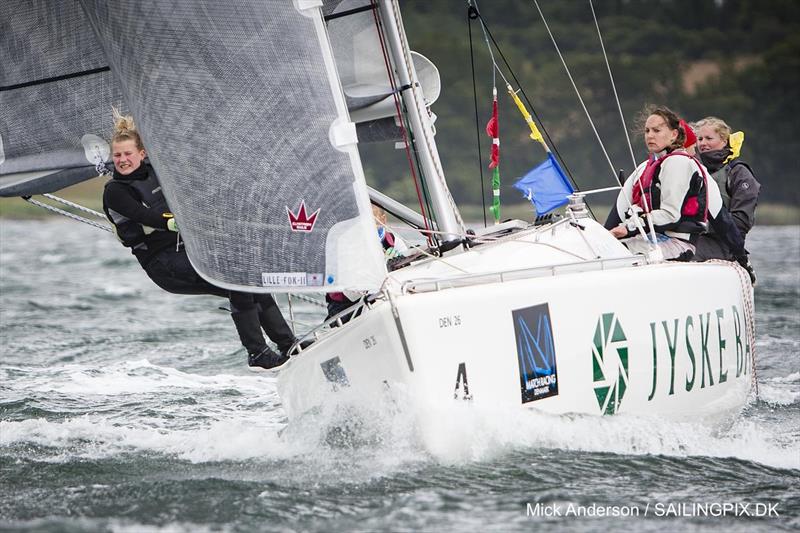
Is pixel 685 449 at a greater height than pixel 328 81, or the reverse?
pixel 328 81

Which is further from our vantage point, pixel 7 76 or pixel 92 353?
pixel 92 353

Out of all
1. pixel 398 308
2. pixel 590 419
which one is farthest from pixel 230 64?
pixel 590 419

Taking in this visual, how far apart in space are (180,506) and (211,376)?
3479mm

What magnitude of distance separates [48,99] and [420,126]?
177cm

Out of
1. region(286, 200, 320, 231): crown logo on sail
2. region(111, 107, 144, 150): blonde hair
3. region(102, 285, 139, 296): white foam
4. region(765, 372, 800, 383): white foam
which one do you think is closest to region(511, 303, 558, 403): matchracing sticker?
region(286, 200, 320, 231): crown logo on sail

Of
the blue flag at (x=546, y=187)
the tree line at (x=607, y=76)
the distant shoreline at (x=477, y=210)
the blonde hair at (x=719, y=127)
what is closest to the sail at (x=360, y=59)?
the blue flag at (x=546, y=187)

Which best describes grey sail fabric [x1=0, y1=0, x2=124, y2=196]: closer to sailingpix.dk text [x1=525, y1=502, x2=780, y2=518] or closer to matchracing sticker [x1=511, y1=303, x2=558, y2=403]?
matchracing sticker [x1=511, y1=303, x2=558, y2=403]

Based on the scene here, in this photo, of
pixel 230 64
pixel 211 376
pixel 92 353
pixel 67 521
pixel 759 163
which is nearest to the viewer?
pixel 67 521

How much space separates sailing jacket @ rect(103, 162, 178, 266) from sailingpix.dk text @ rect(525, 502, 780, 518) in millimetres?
2008

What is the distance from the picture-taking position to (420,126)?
4.69 metres

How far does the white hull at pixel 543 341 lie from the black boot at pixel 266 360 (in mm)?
204

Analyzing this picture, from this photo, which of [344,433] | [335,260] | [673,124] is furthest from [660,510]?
[673,124]

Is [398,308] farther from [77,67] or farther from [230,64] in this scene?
[77,67]

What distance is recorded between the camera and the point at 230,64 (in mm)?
4090
